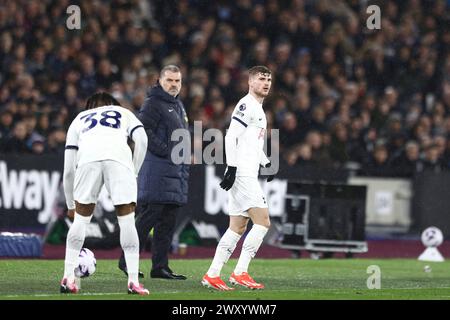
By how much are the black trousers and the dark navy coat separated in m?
0.13

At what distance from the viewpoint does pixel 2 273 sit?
44.0 ft

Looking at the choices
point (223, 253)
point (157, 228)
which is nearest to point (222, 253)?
point (223, 253)

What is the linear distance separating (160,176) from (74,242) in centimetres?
250

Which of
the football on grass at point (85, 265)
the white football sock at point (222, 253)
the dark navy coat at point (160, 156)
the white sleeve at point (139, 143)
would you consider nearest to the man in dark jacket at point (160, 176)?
the dark navy coat at point (160, 156)

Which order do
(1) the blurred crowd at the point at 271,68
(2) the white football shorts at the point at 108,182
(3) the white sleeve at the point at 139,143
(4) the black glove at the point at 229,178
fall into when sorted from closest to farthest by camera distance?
(2) the white football shorts at the point at 108,182
(3) the white sleeve at the point at 139,143
(4) the black glove at the point at 229,178
(1) the blurred crowd at the point at 271,68

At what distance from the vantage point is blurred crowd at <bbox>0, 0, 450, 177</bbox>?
20.6m

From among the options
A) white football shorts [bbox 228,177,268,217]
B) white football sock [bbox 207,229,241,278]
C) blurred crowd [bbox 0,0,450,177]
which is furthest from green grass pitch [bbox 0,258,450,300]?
blurred crowd [bbox 0,0,450,177]

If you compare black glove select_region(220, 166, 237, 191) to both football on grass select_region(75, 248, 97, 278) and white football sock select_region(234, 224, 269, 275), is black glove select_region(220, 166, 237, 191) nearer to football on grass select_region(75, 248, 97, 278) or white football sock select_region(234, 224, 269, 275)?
white football sock select_region(234, 224, 269, 275)

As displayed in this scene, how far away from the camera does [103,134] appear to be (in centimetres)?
1102

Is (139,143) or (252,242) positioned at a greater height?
(139,143)

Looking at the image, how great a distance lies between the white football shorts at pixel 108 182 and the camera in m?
11.0

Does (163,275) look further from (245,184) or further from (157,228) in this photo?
(245,184)

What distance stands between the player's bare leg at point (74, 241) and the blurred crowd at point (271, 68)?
839 centimetres

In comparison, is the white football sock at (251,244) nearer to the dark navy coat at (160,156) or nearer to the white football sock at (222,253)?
the white football sock at (222,253)
